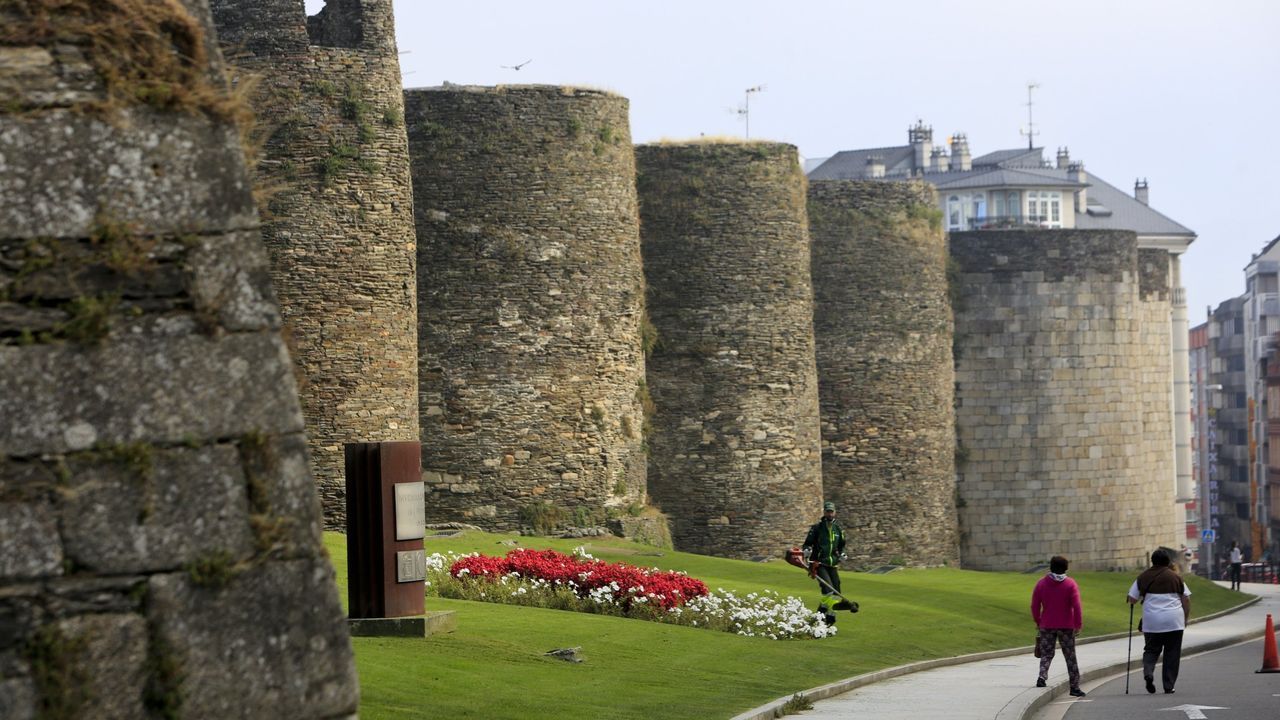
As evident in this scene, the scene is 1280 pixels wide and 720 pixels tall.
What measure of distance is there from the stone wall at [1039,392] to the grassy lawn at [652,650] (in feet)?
42.2

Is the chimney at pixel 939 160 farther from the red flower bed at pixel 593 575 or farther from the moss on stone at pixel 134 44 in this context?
the moss on stone at pixel 134 44

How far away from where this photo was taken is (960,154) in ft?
392

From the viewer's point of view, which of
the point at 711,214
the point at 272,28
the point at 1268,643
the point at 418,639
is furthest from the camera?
the point at 711,214

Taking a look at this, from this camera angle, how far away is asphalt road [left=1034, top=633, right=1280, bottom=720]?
715 inches

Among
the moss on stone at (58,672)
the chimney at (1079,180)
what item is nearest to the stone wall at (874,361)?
the moss on stone at (58,672)

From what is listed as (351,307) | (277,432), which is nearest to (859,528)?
(351,307)

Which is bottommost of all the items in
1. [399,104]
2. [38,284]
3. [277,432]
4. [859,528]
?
[859,528]

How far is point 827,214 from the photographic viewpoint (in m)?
45.3

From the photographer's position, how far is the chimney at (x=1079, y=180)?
363ft

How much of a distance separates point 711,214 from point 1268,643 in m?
18.7

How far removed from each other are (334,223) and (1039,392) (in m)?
23.8

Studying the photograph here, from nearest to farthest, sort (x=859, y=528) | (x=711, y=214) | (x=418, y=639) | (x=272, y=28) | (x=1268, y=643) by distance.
A: (x=418, y=639) < (x=1268, y=643) < (x=272, y=28) < (x=711, y=214) < (x=859, y=528)

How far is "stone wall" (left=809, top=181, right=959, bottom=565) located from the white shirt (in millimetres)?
24196

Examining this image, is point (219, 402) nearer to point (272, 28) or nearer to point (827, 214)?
point (272, 28)
